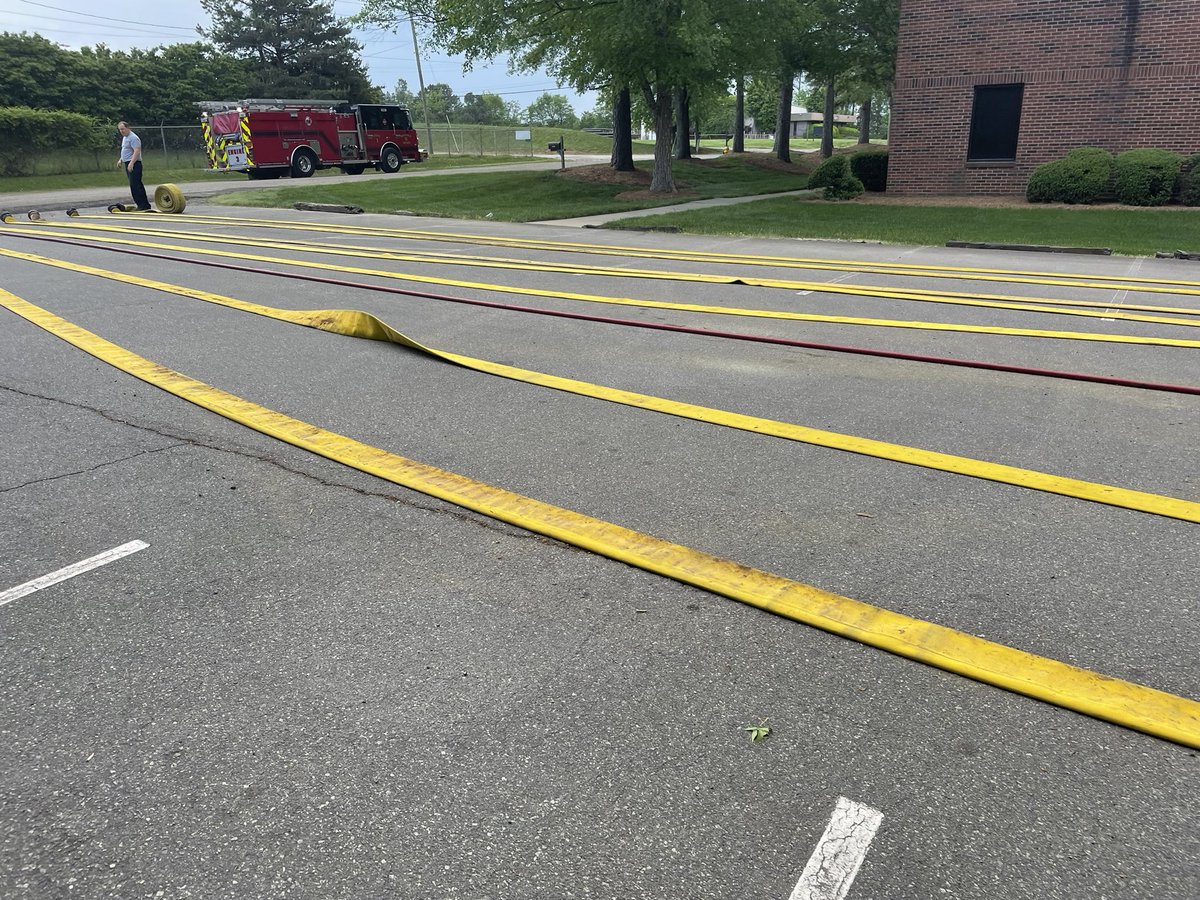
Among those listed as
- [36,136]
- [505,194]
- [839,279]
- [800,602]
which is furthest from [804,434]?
[36,136]

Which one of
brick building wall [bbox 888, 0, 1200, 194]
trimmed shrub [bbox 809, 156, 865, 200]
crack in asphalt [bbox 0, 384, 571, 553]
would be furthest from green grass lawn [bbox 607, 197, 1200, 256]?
crack in asphalt [bbox 0, 384, 571, 553]

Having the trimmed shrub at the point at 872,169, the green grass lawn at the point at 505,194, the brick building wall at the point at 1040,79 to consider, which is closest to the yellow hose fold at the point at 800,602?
the green grass lawn at the point at 505,194

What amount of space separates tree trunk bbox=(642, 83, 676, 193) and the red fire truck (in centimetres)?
1688

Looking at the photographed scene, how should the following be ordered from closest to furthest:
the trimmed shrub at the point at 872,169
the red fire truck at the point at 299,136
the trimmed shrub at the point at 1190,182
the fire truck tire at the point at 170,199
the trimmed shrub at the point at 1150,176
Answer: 1. the trimmed shrub at the point at 1190,182
2. the trimmed shrub at the point at 1150,176
3. the fire truck tire at the point at 170,199
4. the trimmed shrub at the point at 872,169
5. the red fire truck at the point at 299,136

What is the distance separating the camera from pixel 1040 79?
19.3m

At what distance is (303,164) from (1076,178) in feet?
90.9

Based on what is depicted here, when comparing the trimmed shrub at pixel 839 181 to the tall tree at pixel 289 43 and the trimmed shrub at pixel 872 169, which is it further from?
the tall tree at pixel 289 43

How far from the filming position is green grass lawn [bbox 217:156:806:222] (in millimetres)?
21117

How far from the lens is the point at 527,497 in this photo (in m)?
4.25

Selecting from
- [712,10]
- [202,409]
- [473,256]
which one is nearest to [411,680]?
[202,409]

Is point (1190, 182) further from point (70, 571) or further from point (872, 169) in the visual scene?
point (70, 571)

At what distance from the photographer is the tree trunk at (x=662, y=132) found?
22.2 meters

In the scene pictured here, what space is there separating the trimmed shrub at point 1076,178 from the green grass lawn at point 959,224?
1.63ft

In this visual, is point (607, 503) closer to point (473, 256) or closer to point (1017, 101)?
point (473, 256)
